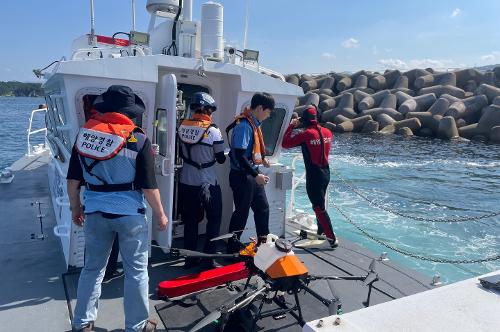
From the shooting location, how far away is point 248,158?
4207 mm

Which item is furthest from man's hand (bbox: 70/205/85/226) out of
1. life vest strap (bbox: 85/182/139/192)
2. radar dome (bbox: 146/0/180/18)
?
radar dome (bbox: 146/0/180/18)

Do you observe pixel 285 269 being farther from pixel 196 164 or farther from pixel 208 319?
pixel 196 164

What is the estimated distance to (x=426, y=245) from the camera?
7570 millimetres

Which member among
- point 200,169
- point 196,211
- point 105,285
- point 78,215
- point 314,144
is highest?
point 314,144

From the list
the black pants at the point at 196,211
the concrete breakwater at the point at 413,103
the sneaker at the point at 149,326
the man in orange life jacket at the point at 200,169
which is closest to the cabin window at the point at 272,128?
the man in orange life jacket at the point at 200,169

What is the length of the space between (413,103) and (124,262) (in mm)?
28189

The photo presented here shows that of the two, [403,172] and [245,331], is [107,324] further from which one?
[403,172]

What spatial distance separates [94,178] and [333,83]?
1356 inches

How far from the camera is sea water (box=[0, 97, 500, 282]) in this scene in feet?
24.3

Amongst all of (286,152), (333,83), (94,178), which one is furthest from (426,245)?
(333,83)

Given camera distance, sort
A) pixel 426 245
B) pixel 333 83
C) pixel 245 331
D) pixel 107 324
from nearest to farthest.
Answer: pixel 245 331, pixel 107 324, pixel 426 245, pixel 333 83

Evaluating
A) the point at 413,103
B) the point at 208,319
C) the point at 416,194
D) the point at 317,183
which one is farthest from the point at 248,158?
the point at 413,103

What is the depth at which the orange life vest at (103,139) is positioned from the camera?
257cm

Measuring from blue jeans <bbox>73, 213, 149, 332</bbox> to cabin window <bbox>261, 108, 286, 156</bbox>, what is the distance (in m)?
2.70
